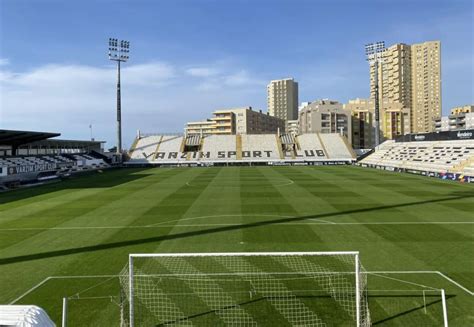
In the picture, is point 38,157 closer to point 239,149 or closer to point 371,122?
point 239,149

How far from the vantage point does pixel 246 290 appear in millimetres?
10641

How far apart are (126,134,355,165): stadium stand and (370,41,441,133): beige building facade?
10364cm

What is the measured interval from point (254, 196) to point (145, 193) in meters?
9.35

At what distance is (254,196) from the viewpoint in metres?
29.1

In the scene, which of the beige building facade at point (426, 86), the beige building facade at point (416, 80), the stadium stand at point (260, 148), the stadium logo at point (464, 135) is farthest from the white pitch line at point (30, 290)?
the beige building facade at point (426, 86)

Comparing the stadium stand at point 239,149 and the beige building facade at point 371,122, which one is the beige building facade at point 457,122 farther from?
the stadium stand at point 239,149

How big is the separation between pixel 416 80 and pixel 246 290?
19575 cm

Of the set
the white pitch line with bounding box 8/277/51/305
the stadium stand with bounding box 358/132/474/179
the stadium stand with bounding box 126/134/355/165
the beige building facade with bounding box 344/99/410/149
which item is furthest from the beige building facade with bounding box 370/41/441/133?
the white pitch line with bounding box 8/277/51/305

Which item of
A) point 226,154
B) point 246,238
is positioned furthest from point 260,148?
point 246,238

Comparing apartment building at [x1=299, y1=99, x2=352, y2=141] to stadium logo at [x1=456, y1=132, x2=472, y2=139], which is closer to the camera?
stadium logo at [x1=456, y1=132, x2=472, y2=139]

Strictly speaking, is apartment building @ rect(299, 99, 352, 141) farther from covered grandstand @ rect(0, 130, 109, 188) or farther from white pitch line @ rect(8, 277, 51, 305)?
white pitch line @ rect(8, 277, 51, 305)


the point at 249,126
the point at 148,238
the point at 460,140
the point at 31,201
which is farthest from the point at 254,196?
the point at 249,126

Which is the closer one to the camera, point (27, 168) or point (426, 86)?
point (27, 168)

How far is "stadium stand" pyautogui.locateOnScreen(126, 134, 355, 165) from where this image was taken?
77.1m
